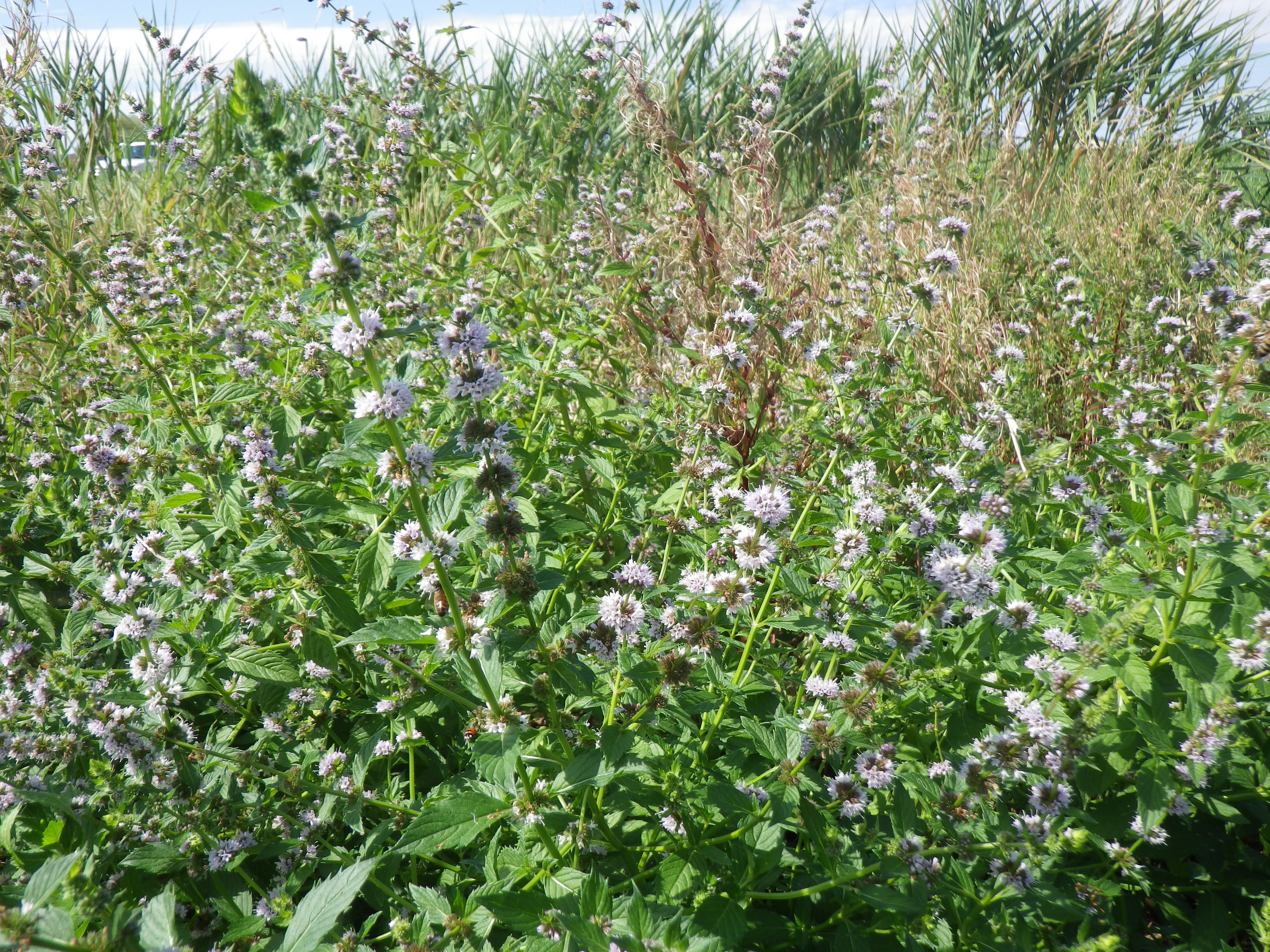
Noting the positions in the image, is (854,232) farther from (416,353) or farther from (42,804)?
(42,804)

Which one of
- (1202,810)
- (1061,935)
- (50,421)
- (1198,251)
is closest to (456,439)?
(1061,935)

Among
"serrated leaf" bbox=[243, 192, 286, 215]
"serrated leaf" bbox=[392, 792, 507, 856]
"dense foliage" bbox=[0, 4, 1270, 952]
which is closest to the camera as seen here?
"serrated leaf" bbox=[243, 192, 286, 215]

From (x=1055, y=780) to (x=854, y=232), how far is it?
7.02 m

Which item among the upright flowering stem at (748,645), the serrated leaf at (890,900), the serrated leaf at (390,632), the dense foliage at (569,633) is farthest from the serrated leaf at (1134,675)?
the serrated leaf at (390,632)

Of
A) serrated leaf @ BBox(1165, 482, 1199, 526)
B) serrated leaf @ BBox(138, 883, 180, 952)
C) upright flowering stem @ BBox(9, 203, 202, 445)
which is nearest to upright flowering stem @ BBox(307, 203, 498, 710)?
serrated leaf @ BBox(138, 883, 180, 952)

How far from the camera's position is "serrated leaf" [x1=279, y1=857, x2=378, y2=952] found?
1.12m

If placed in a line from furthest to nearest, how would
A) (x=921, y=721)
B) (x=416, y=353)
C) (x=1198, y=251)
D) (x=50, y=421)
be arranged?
(x=1198, y=251), (x=50, y=421), (x=416, y=353), (x=921, y=721)

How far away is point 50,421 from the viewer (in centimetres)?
366

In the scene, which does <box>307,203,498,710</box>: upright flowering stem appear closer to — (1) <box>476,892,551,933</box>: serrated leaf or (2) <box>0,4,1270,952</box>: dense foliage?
(2) <box>0,4,1270,952</box>: dense foliage

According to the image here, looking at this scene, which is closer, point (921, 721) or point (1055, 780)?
point (1055, 780)

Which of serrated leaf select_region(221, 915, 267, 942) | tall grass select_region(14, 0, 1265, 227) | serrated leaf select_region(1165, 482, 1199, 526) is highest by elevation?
tall grass select_region(14, 0, 1265, 227)

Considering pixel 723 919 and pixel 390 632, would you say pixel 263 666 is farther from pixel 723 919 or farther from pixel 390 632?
pixel 723 919

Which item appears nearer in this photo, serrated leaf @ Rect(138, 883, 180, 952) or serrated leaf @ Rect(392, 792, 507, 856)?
serrated leaf @ Rect(138, 883, 180, 952)

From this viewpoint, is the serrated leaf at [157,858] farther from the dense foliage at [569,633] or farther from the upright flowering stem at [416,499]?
the upright flowering stem at [416,499]
